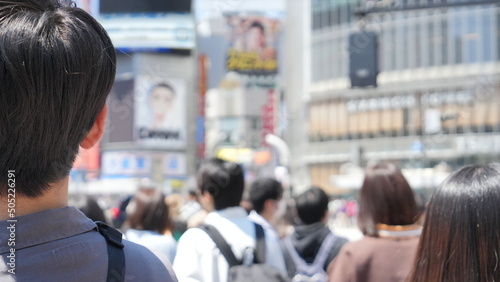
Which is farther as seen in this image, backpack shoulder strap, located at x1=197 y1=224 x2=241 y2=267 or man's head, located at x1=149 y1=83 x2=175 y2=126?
man's head, located at x1=149 y1=83 x2=175 y2=126

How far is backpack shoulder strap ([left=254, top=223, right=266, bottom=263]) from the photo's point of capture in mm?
3711

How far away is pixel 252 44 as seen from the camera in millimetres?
38406

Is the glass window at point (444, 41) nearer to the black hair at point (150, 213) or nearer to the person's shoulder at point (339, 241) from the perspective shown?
the person's shoulder at point (339, 241)

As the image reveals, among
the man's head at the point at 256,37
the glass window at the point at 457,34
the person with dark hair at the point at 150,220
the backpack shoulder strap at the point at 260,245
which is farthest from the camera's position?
the glass window at the point at 457,34

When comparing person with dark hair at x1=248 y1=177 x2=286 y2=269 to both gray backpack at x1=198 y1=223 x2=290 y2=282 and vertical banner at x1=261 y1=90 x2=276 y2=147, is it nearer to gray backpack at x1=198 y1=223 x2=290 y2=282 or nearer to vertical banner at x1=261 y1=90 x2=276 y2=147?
gray backpack at x1=198 y1=223 x2=290 y2=282

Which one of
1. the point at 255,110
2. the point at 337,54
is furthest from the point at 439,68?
the point at 255,110

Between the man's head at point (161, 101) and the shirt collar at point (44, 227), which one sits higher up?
the man's head at point (161, 101)

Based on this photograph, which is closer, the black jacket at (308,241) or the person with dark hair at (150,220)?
the person with dark hair at (150,220)

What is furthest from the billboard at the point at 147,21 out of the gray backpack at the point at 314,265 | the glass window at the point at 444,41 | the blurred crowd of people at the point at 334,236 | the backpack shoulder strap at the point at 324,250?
the backpack shoulder strap at the point at 324,250

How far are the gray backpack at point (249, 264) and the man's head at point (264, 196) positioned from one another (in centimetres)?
218

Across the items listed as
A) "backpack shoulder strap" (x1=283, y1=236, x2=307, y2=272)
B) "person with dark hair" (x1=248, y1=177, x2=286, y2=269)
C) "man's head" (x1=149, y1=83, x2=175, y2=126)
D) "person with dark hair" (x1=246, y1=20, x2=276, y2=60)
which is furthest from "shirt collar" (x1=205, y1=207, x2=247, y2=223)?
"man's head" (x1=149, y1=83, x2=175, y2=126)

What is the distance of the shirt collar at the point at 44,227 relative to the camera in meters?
1.29

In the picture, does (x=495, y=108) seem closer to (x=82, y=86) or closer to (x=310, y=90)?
(x=310, y=90)

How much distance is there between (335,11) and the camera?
175ft
